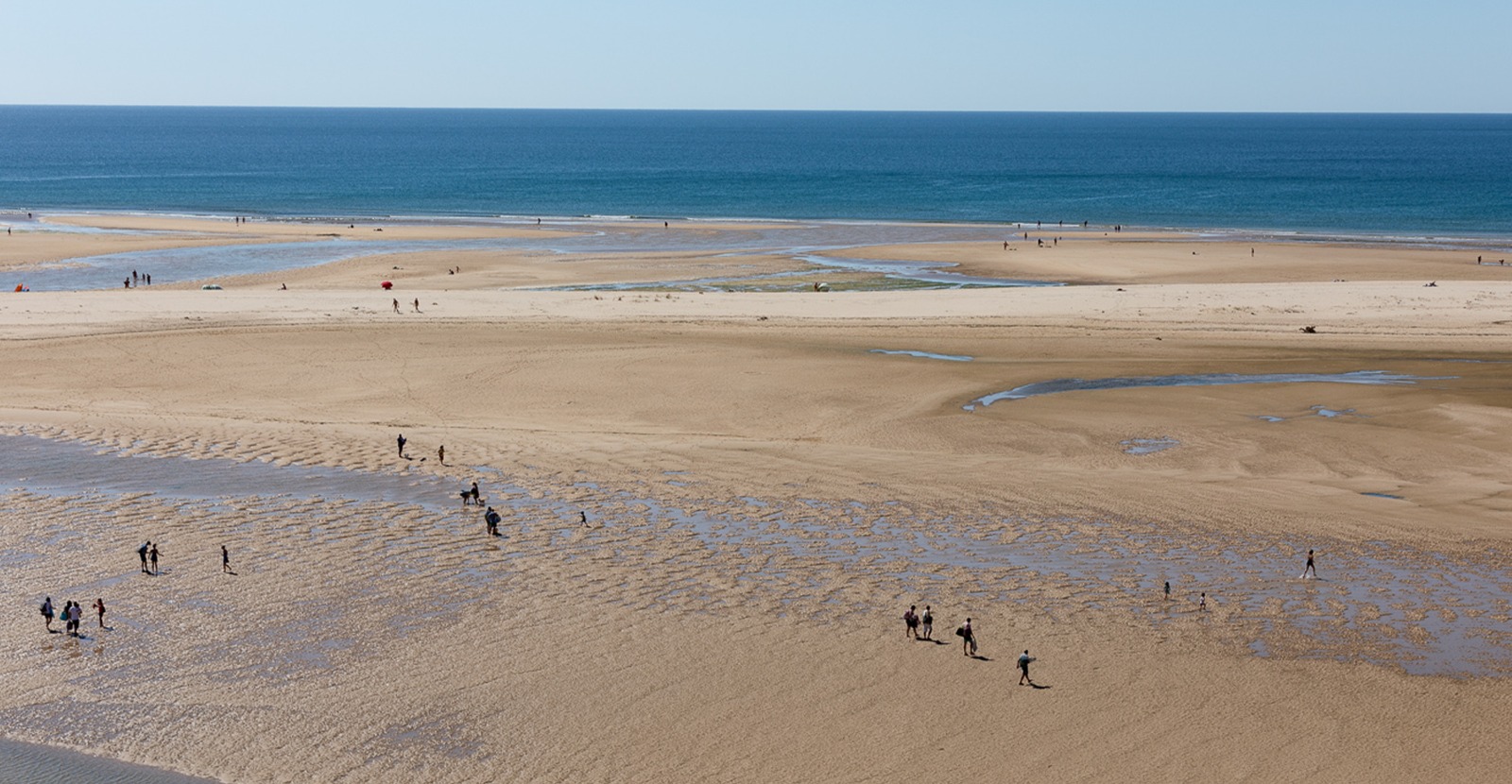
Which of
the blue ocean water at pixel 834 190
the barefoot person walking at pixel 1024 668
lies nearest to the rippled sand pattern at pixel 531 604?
the barefoot person walking at pixel 1024 668

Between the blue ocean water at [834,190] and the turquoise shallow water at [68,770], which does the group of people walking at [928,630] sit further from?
the blue ocean water at [834,190]

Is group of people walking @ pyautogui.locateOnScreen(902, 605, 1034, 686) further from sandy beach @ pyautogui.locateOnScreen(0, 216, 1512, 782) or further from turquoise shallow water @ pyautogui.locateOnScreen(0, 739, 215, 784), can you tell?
turquoise shallow water @ pyautogui.locateOnScreen(0, 739, 215, 784)

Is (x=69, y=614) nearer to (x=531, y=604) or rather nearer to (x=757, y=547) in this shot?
(x=531, y=604)

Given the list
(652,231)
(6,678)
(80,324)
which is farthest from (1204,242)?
(6,678)

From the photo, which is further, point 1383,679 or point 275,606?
point 275,606

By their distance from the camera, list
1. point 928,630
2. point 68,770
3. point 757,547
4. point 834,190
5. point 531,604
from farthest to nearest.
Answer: point 834,190
point 757,547
point 531,604
point 928,630
point 68,770

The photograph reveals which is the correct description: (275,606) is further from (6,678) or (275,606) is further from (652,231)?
(652,231)

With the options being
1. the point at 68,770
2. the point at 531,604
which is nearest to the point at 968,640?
the point at 531,604
